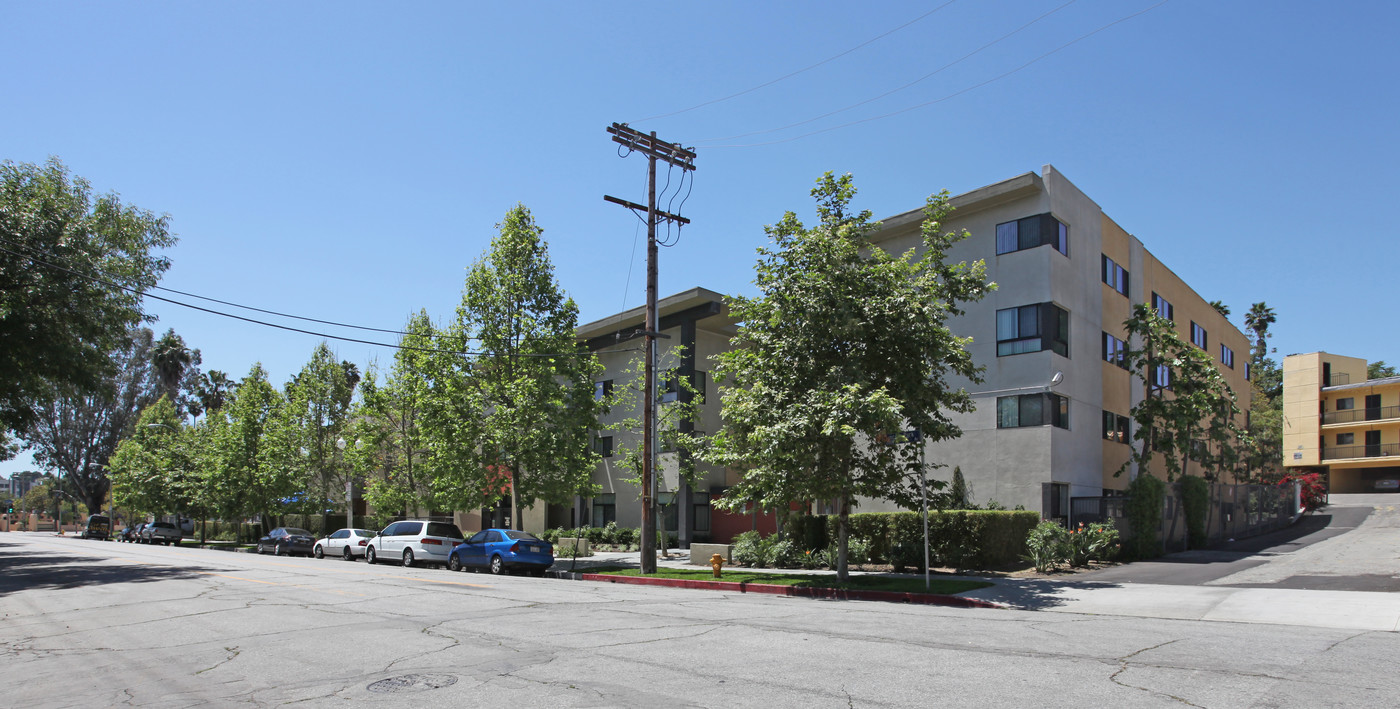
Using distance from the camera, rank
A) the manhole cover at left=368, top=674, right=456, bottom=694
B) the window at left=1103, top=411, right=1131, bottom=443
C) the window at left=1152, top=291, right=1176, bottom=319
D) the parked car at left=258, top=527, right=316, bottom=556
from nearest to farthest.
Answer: the manhole cover at left=368, top=674, right=456, bottom=694
the window at left=1103, top=411, right=1131, bottom=443
the window at left=1152, top=291, right=1176, bottom=319
the parked car at left=258, top=527, right=316, bottom=556

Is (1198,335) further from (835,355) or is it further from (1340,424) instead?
(1340,424)

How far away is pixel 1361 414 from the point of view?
58.3 meters

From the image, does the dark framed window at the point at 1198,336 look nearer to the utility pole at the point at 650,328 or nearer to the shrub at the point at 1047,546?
the shrub at the point at 1047,546

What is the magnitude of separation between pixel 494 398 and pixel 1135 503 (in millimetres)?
19164

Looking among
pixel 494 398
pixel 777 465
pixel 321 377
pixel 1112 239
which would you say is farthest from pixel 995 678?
pixel 321 377

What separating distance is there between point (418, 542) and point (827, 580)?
1547 centimetres

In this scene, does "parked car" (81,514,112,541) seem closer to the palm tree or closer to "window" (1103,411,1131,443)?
the palm tree

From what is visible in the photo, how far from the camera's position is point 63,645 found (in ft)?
35.3

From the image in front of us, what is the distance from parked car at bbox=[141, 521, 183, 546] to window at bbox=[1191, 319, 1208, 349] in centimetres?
5794

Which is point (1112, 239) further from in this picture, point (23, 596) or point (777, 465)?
point (23, 596)

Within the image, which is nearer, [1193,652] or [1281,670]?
[1281,670]

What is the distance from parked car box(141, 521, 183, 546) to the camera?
52625 millimetres

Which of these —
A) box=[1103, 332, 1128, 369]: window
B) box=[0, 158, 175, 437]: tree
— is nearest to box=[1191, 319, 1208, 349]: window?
box=[1103, 332, 1128, 369]: window

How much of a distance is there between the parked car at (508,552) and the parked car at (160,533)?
3762 cm
